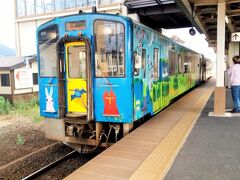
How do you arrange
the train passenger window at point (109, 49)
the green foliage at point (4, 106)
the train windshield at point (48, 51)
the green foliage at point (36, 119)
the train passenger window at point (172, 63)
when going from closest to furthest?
the train passenger window at point (109, 49) → the train windshield at point (48, 51) → the train passenger window at point (172, 63) → the green foliage at point (36, 119) → the green foliage at point (4, 106)

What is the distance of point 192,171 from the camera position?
12.8 ft

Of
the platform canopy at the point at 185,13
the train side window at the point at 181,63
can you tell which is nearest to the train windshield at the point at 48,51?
the platform canopy at the point at 185,13

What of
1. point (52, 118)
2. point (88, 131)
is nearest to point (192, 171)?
point (88, 131)

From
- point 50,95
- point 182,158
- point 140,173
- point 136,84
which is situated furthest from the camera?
point 50,95

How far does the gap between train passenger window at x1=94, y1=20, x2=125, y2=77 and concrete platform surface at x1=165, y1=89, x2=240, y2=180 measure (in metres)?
1.99

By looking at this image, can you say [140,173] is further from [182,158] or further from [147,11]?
[147,11]

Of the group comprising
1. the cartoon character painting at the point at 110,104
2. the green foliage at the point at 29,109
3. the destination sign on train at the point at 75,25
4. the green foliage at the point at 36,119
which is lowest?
the green foliage at the point at 36,119

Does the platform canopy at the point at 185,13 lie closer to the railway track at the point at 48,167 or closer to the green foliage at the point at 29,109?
the railway track at the point at 48,167

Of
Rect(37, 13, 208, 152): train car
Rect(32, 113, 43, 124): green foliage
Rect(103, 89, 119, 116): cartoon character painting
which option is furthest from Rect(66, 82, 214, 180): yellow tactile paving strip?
Rect(32, 113, 43, 124): green foliage

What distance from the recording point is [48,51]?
623 cm

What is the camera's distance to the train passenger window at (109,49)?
17.7 ft

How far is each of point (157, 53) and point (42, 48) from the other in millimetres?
3099

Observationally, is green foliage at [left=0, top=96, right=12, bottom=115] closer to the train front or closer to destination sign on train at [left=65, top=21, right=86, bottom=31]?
the train front

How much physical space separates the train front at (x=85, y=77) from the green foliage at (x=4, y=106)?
7587mm
